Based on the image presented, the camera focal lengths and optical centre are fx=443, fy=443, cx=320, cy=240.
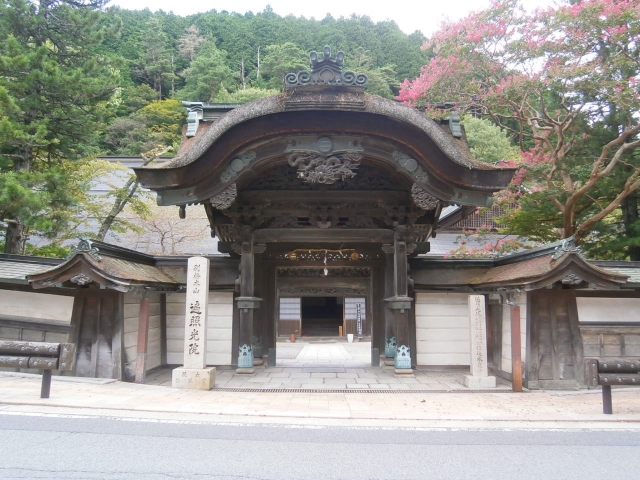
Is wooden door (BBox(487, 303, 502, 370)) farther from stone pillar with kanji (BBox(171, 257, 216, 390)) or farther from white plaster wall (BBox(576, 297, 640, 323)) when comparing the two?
stone pillar with kanji (BBox(171, 257, 216, 390))

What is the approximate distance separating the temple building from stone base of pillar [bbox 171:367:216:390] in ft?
3.76

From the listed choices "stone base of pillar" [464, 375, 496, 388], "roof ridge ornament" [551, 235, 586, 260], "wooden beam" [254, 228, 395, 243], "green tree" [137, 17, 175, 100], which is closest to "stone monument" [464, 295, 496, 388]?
"stone base of pillar" [464, 375, 496, 388]

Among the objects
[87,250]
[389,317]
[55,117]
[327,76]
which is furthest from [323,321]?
[327,76]

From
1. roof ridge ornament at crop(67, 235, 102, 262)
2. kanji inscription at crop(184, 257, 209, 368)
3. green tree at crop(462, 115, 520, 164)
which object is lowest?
kanji inscription at crop(184, 257, 209, 368)

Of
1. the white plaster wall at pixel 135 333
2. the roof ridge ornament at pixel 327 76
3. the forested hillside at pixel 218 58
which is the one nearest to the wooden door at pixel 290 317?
the forested hillside at pixel 218 58

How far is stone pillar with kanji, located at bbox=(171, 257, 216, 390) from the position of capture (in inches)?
283

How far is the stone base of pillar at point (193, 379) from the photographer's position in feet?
23.5

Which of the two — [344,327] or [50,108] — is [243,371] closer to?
[50,108]

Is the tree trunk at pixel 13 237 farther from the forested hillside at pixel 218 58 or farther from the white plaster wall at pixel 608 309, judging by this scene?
the forested hillside at pixel 218 58

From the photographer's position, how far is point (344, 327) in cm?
2591

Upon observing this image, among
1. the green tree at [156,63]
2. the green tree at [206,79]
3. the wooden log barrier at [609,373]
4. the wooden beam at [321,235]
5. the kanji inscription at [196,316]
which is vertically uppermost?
the green tree at [156,63]

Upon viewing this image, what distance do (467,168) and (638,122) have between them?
22.6ft

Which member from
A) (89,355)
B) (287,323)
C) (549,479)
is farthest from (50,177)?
(287,323)

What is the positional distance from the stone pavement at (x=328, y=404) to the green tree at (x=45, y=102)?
462 cm
